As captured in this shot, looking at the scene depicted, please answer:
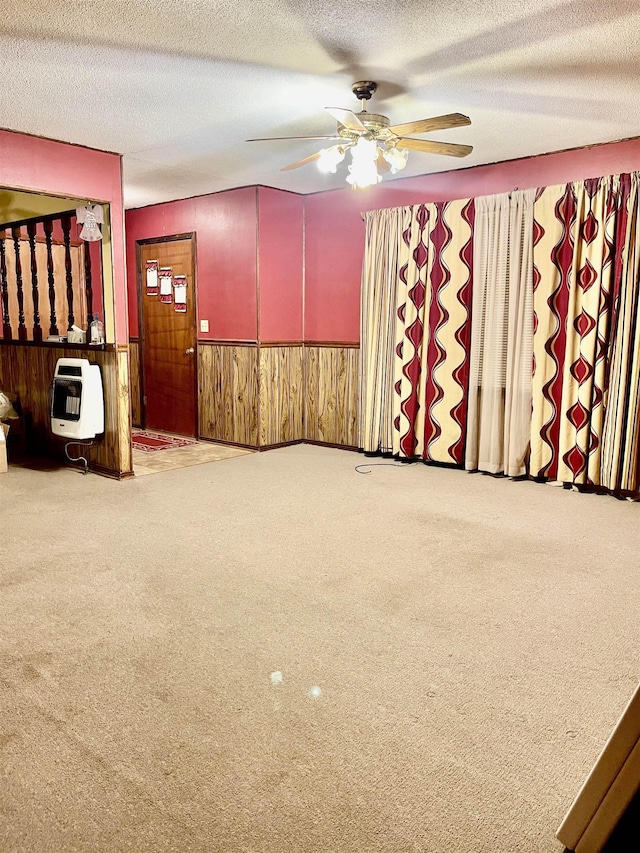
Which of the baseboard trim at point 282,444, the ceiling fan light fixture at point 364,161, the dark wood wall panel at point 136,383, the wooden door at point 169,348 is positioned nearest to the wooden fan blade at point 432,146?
the ceiling fan light fixture at point 364,161

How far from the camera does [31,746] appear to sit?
5.91 ft

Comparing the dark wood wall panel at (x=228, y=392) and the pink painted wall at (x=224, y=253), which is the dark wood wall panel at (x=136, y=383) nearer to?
the dark wood wall panel at (x=228, y=392)

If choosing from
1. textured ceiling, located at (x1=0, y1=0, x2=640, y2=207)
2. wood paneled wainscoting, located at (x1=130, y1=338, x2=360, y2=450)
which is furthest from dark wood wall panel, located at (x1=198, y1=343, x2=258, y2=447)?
textured ceiling, located at (x1=0, y1=0, x2=640, y2=207)

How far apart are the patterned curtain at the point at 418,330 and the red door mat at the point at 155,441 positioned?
1953 mm

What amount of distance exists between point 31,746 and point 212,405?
4797mm

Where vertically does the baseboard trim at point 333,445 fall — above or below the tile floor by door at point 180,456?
above

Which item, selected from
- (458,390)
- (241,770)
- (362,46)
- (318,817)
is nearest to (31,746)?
(241,770)

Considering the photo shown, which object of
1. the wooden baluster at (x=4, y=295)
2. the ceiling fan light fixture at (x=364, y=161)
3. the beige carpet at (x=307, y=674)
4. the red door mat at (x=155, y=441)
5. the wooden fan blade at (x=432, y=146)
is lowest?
the red door mat at (x=155, y=441)

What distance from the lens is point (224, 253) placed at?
20.1ft

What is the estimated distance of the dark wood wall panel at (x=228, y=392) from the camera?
6.07 m

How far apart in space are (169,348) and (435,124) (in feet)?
14.5

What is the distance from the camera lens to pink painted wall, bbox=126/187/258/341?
5918 mm

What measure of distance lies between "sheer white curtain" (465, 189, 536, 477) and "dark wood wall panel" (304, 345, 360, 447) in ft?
4.24

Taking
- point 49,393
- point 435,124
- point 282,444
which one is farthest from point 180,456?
point 435,124
